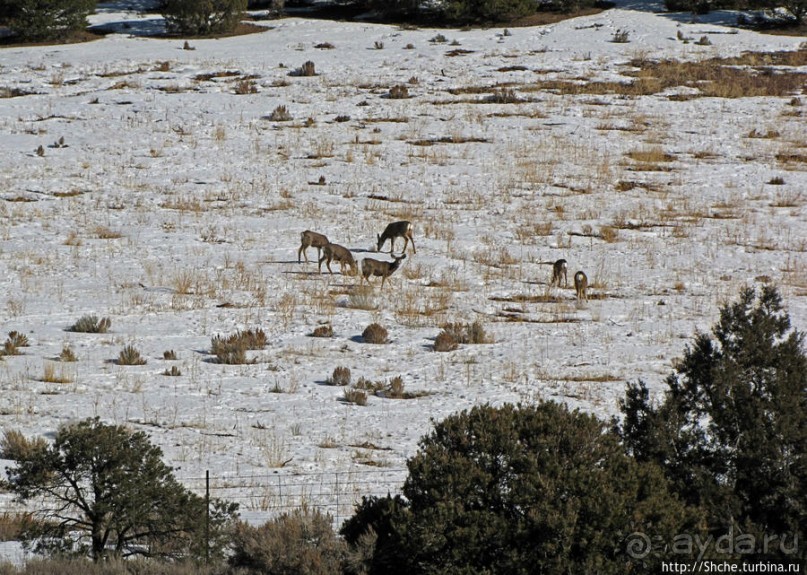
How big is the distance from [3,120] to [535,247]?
64.4ft

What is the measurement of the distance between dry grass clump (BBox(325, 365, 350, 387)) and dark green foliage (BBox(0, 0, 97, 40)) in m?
35.0

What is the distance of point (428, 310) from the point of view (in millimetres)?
18141

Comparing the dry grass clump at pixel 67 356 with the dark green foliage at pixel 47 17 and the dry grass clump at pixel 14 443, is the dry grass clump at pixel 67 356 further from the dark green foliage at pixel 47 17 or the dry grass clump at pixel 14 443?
the dark green foliage at pixel 47 17

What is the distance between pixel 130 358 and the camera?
1474 centimetres

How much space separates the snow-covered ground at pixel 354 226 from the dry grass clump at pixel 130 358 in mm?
319

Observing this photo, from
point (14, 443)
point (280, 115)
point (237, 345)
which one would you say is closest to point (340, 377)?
point (237, 345)

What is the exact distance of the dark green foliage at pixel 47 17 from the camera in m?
43.5

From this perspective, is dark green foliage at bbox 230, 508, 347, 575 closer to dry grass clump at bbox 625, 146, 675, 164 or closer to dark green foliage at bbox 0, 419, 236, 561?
dark green foliage at bbox 0, 419, 236, 561

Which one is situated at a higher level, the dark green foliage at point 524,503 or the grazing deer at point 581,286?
the dark green foliage at point 524,503

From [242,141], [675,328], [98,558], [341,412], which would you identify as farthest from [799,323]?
[242,141]

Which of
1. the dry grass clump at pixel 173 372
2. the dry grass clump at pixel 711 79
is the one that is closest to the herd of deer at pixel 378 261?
the dry grass clump at pixel 173 372

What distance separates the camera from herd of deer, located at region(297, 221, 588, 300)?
19344 millimetres

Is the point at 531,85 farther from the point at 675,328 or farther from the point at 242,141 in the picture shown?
the point at 675,328

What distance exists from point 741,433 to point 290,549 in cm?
369
